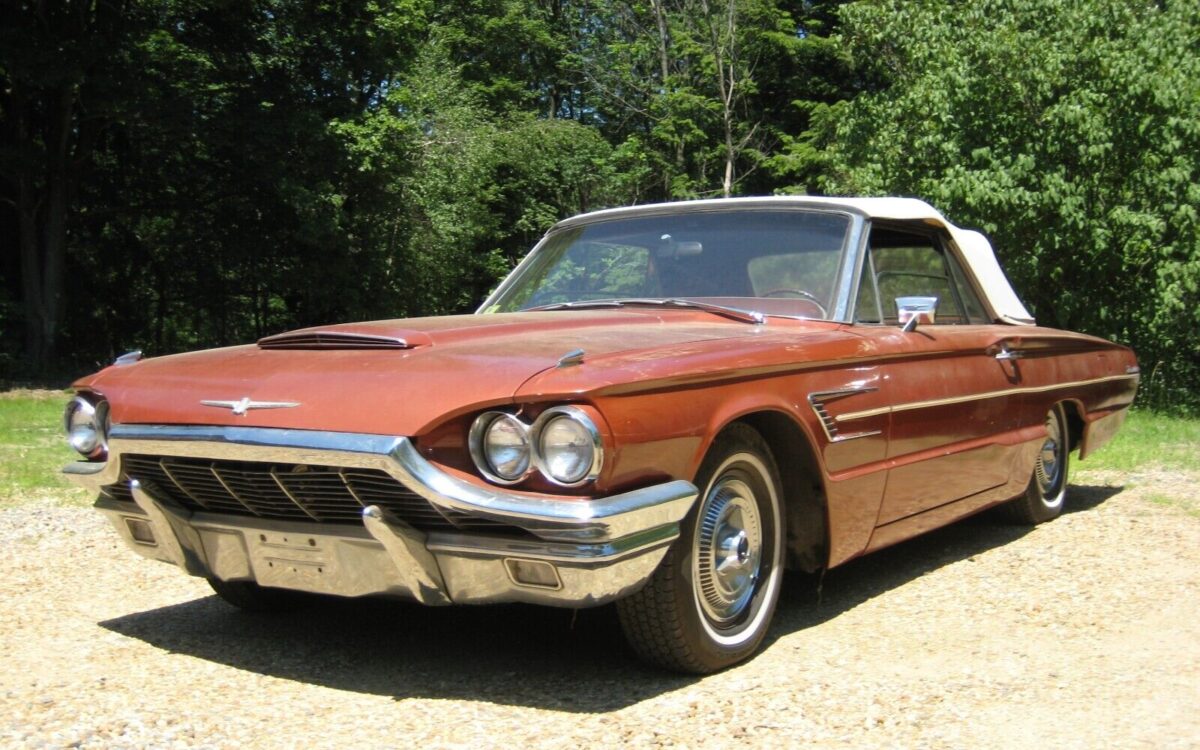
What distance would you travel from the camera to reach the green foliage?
44.1ft

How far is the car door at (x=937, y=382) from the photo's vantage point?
4680 mm

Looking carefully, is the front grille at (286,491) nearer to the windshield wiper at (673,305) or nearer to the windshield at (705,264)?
the windshield wiper at (673,305)

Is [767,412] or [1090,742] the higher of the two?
[767,412]

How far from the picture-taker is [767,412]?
13.1 ft

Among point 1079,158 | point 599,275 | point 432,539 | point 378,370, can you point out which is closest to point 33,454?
point 599,275

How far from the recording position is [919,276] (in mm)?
5598

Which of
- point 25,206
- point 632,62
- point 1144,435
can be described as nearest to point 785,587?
point 1144,435

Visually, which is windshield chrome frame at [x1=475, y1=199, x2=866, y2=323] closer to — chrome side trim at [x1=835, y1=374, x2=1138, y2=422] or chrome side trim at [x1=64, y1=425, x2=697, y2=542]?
chrome side trim at [x1=835, y1=374, x2=1138, y2=422]

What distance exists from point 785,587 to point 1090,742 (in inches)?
77.4

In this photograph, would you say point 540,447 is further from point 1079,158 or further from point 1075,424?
point 1079,158

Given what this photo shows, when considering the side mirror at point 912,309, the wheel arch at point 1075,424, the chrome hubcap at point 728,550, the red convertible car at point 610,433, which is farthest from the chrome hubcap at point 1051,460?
the chrome hubcap at point 728,550

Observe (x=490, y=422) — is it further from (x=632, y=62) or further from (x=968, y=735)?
(x=632, y=62)

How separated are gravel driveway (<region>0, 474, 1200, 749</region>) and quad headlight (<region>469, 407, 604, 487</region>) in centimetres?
71

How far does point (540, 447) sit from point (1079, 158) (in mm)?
12278
